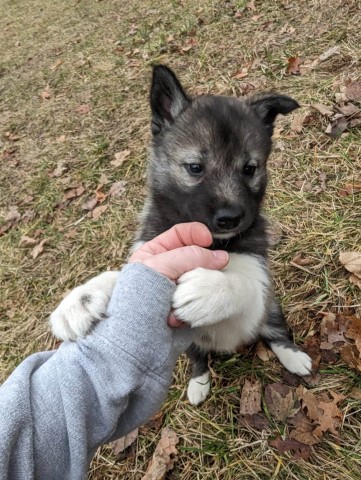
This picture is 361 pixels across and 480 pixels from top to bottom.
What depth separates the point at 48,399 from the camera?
4.09 ft

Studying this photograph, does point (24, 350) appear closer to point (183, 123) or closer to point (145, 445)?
point (145, 445)

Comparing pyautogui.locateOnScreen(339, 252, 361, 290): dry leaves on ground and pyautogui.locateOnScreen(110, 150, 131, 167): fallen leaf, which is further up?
pyautogui.locateOnScreen(110, 150, 131, 167): fallen leaf

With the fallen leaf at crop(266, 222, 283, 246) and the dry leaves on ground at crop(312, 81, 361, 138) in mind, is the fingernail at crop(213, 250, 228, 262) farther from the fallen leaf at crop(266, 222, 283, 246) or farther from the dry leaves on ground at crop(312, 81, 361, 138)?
the dry leaves on ground at crop(312, 81, 361, 138)

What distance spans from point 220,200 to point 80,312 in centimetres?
89

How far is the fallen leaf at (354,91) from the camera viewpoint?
345 centimetres

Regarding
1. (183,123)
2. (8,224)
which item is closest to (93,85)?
(8,224)

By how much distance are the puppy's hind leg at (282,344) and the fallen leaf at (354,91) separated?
210 centimetres

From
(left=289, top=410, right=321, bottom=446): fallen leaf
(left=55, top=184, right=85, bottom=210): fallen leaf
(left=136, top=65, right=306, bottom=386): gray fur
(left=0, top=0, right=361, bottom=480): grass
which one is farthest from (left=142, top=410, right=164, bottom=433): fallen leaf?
(left=55, top=184, right=85, bottom=210): fallen leaf

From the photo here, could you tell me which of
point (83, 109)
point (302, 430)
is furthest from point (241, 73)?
point (302, 430)

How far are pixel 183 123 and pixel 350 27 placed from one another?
3.04 meters

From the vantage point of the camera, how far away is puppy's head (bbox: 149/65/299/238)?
2078 mm

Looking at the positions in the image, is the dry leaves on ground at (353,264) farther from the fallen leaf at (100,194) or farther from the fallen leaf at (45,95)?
the fallen leaf at (45,95)

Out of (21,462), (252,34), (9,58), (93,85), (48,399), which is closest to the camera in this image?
(21,462)

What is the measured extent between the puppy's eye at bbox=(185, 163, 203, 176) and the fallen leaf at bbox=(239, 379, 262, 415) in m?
1.20
